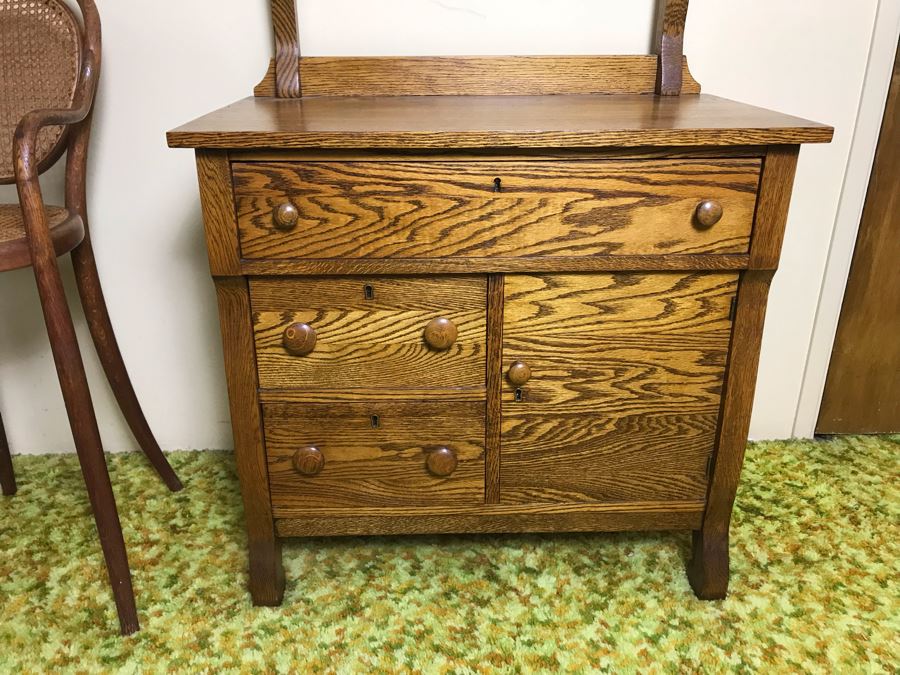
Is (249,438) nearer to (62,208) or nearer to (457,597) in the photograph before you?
(457,597)

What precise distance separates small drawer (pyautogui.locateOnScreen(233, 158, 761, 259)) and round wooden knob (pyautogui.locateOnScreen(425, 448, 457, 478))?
12.8 inches

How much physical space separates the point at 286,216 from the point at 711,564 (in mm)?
904

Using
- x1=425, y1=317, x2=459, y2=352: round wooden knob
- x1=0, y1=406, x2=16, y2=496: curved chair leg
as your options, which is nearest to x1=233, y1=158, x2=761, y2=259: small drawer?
x1=425, y1=317, x2=459, y2=352: round wooden knob

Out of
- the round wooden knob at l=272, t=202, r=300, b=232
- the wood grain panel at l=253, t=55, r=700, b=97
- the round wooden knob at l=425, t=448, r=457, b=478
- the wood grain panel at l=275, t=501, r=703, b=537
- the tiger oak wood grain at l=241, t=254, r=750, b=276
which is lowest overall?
the wood grain panel at l=275, t=501, r=703, b=537

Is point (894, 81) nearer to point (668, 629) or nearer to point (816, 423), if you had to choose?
point (816, 423)

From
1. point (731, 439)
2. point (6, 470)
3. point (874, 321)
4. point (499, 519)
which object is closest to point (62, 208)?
point (6, 470)

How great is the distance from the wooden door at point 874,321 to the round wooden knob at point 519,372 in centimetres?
95

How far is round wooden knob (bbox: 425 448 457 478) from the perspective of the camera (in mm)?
1168

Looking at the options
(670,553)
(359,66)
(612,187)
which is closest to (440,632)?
(670,553)

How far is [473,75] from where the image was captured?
1371 millimetres

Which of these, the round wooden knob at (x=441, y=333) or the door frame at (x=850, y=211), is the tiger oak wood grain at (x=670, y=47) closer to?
the door frame at (x=850, y=211)

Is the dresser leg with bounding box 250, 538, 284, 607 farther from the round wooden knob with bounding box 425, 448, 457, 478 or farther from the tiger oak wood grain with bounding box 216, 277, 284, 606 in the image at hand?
the round wooden knob with bounding box 425, 448, 457, 478

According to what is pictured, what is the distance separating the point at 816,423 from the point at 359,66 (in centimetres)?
134

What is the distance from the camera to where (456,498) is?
3.98 ft
